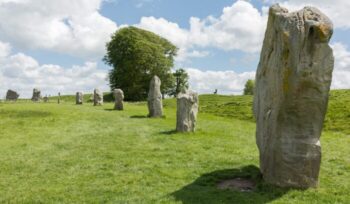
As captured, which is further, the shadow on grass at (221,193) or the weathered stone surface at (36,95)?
the weathered stone surface at (36,95)

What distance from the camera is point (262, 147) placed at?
48.7 feet

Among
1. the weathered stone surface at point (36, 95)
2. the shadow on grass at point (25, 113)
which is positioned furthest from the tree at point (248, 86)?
the shadow on grass at point (25, 113)

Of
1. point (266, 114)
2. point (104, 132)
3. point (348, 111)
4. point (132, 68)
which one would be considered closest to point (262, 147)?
point (266, 114)

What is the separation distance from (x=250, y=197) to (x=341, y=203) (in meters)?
2.57

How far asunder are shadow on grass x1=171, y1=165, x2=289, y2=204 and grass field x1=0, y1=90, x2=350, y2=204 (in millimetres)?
29

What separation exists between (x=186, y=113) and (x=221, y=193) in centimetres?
1372

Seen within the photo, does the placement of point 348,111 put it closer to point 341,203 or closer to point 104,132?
point 104,132

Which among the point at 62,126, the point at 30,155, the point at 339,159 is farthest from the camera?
the point at 62,126

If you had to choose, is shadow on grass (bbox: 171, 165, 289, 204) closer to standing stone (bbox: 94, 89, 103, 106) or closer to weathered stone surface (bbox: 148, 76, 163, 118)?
weathered stone surface (bbox: 148, 76, 163, 118)

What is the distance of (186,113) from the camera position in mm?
27234

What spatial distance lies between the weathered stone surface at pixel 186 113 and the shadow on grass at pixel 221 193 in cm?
1158

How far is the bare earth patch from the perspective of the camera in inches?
562

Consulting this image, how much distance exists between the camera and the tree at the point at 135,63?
86188 millimetres

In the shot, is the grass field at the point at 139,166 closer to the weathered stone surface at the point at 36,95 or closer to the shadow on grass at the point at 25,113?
the shadow on grass at the point at 25,113
